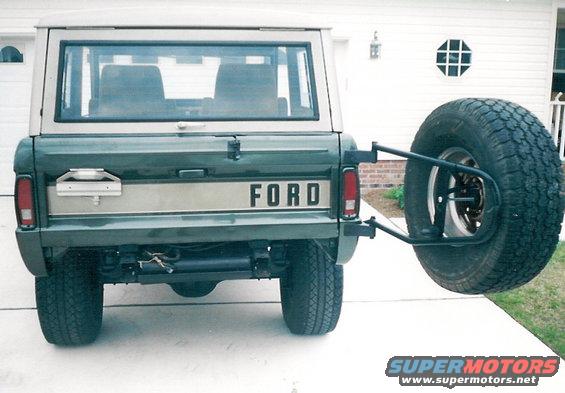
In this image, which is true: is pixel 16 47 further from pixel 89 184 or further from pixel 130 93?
pixel 89 184

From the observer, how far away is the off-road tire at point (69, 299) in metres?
3.68

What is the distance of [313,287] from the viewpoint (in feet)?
12.9

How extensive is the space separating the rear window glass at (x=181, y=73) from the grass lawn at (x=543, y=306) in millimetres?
2290

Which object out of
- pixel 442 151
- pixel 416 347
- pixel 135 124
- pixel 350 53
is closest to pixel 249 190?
pixel 135 124

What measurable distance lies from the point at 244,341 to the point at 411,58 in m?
7.11

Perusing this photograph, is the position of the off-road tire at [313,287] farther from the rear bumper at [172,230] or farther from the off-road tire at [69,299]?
the off-road tire at [69,299]

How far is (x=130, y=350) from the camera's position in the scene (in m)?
3.96

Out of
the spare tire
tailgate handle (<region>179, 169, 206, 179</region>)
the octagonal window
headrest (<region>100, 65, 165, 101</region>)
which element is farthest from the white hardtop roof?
the octagonal window

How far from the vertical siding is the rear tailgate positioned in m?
6.69

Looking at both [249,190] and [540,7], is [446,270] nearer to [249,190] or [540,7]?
[249,190]

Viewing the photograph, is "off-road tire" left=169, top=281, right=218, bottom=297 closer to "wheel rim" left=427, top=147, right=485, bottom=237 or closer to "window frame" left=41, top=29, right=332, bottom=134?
"window frame" left=41, top=29, right=332, bottom=134

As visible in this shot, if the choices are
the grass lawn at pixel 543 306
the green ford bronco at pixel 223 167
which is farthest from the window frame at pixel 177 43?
the grass lawn at pixel 543 306

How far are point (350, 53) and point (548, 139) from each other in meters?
6.83

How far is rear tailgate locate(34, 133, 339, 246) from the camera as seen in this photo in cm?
319
